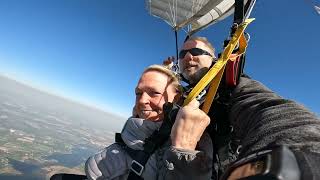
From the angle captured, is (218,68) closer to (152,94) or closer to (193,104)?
(193,104)

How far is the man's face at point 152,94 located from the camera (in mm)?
2537

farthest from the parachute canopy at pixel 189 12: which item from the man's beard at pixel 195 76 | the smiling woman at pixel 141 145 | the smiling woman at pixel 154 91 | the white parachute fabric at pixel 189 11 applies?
the smiling woman at pixel 141 145

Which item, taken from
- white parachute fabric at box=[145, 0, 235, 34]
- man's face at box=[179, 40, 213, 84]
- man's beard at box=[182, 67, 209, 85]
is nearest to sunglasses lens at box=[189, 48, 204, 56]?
man's face at box=[179, 40, 213, 84]

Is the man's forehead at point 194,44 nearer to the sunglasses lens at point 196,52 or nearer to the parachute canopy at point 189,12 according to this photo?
the sunglasses lens at point 196,52

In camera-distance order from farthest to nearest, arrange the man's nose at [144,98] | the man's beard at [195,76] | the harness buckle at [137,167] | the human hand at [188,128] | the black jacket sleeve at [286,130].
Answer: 1. the man's beard at [195,76]
2. the man's nose at [144,98]
3. the harness buckle at [137,167]
4. the human hand at [188,128]
5. the black jacket sleeve at [286,130]

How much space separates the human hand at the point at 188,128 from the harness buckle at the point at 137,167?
0.41 m

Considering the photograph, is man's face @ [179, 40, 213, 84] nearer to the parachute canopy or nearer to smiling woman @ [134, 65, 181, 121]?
smiling woman @ [134, 65, 181, 121]

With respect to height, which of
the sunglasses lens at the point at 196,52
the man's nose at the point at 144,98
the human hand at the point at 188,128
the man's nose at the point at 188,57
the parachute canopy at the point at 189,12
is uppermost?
the parachute canopy at the point at 189,12

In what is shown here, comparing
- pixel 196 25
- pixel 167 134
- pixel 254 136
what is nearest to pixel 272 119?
pixel 254 136

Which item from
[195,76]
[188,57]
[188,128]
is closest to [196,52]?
[188,57]

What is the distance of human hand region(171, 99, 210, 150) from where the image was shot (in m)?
1.68

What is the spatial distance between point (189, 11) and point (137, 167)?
8504 millimetres

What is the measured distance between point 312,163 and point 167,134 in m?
1.38

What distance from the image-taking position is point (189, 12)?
983 cm
